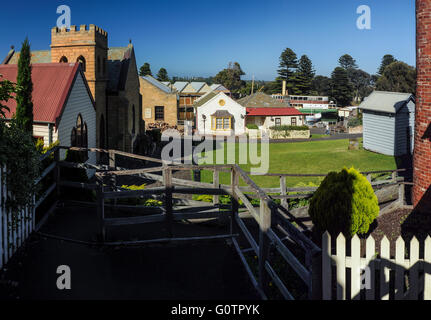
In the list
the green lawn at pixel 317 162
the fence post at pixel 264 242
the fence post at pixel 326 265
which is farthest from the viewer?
the green lawn at pixel 317 162

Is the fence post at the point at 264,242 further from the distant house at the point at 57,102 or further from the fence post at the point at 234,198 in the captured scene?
the distant house at the point at 57,102

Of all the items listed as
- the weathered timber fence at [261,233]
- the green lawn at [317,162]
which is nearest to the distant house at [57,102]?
the green lawn at [317,162]

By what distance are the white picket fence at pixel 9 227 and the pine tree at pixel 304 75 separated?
9973cm

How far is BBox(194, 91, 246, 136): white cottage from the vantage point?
49.8 meters

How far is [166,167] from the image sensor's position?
7230 millimetres

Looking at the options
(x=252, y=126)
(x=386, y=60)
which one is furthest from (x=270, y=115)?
(x=386, y=60)

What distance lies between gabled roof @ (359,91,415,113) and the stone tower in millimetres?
20136

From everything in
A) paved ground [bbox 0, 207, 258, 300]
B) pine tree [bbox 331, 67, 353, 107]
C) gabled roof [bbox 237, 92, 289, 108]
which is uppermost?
pine tree [bbox 331, 67, 353, 107]

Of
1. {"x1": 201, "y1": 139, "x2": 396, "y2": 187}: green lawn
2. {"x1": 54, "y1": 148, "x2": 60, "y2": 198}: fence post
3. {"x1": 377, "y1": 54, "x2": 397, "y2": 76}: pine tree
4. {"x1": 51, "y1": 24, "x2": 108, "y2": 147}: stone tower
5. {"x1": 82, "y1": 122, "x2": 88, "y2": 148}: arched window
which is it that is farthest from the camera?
{"x1": 377, "y1": 54, "x2": 397, "y2": 76}: pine tree

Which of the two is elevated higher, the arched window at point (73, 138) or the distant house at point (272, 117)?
the distant house at point (272, 117)

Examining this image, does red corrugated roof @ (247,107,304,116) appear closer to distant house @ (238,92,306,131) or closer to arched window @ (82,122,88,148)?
distant house @ (238,92,306,131)

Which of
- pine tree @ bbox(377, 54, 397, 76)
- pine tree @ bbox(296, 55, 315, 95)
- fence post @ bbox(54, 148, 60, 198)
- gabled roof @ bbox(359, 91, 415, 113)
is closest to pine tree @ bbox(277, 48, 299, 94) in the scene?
pine tree @ bbox(296, 55, 315, 95)

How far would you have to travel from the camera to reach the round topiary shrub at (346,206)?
934cm
